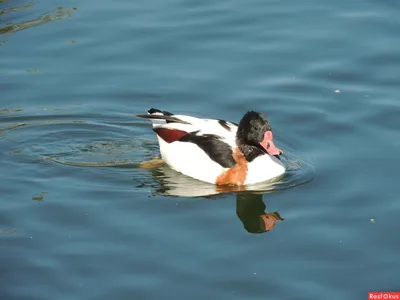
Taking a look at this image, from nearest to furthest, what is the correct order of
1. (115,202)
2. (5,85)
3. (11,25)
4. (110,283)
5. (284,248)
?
(110,283) → (284,248) → (115,202) → (5,85) → (11,25)

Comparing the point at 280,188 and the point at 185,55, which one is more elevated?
the point at 185,55

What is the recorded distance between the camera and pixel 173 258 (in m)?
10.0

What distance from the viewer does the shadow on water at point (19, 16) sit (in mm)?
16188

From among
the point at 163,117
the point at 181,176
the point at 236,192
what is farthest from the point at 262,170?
the point at 163,117

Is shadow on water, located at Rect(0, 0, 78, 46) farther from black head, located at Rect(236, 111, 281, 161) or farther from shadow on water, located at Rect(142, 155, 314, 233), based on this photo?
black head, located at Rect(236, 111, 281, 161)

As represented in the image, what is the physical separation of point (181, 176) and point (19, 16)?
5443 mm

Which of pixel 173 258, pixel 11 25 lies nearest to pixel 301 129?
pixel 173 258

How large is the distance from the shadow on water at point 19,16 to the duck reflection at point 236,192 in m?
4.66

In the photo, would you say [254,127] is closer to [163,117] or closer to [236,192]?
[236,192]

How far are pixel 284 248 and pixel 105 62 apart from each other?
5680 millimetres

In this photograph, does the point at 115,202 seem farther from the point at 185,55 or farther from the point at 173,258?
the point at 185,55

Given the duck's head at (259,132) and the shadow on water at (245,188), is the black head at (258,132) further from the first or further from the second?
the shadow on water at (245,188)

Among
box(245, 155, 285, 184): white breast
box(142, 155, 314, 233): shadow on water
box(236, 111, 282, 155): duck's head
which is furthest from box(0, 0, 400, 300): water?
Answer: box(236, 111, 282, 155): duck's head

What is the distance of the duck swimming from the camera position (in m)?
12.2
